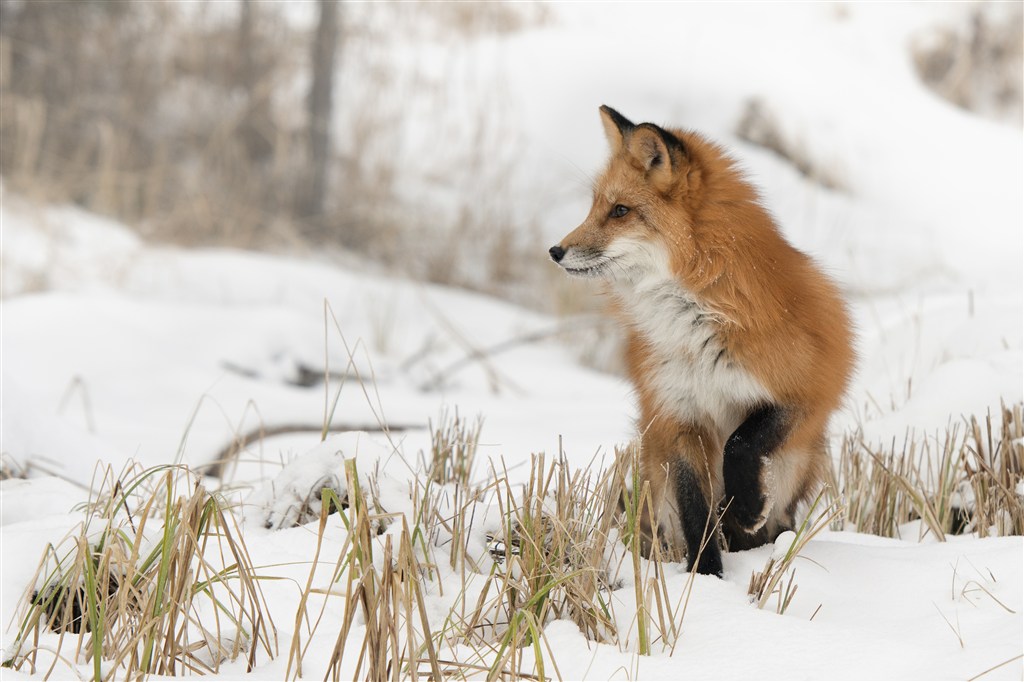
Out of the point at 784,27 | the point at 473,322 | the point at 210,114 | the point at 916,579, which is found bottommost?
the point at 473,322

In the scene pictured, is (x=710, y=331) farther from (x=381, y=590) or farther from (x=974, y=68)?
(x=974, y=68)

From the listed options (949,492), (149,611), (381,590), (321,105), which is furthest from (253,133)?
(381,590)

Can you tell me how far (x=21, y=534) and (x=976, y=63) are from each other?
47.8 ft

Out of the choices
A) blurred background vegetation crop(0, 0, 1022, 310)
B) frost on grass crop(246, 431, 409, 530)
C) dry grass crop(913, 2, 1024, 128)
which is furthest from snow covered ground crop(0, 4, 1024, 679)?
blurred background vegetation crop(0, 0, 1022, 310)

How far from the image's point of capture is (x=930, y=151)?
12.6 meters

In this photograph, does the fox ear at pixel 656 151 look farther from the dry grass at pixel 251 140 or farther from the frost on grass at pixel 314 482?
the dry grass at pixel 251 140

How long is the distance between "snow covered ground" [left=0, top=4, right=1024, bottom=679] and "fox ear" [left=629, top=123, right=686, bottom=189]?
1.62ft

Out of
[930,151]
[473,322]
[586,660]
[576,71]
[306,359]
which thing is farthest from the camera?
[576,71]

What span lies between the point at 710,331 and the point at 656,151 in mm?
644

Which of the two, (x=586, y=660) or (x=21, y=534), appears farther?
(x=21, y=534)

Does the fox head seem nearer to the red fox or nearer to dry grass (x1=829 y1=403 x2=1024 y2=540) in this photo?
the red fox

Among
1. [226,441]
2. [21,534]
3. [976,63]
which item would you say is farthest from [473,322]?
[976,63]

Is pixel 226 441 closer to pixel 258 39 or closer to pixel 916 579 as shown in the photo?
pixel 916 579

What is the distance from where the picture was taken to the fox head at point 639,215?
3.28 meters
